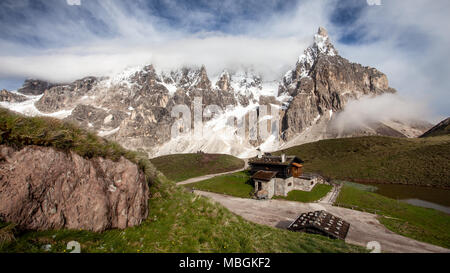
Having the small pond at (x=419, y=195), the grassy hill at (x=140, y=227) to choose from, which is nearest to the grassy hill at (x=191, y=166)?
the small pond at (x=419, y=195)

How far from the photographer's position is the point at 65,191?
6.05 meters

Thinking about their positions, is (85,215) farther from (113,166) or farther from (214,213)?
(214,213)

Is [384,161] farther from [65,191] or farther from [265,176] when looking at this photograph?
[65,191]

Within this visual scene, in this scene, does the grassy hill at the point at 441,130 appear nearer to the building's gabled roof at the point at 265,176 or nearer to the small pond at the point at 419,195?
the small pond at the point at 419,195

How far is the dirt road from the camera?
71.7 ft

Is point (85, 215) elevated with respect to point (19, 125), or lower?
lower

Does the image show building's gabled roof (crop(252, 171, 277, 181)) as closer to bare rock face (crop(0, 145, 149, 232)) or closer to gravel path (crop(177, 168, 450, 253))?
gravel path (crop(177, 168, 450, 253))

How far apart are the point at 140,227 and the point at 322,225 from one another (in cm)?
1977

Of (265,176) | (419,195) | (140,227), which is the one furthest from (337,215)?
(419,195)

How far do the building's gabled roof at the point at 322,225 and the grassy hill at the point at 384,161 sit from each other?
57.5 m

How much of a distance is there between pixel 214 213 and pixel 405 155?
97.2m
